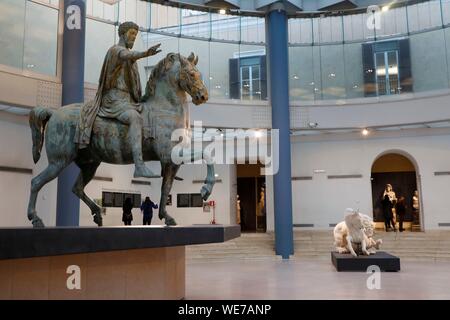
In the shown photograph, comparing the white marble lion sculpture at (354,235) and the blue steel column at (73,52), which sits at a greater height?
the blue steel column at (73,52)

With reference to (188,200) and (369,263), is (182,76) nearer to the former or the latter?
(369,263)

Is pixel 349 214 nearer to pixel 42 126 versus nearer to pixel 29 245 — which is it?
pixel 42 126

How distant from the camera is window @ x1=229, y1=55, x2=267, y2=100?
21406 millimetres

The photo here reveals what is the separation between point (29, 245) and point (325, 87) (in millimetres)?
18923

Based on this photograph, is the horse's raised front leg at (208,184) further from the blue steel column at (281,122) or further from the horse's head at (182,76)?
the blue steel column at (281,122)

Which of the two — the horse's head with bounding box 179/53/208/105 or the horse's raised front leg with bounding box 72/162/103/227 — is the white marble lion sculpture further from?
the horse's raised front leg with bounding box 72/162/103/227

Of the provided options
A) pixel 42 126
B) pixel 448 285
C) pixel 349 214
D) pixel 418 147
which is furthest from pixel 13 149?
pixel 418 147

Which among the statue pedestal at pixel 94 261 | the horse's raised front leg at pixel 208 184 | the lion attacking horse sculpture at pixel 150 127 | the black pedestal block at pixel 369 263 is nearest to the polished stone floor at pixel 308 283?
the black pedestal block at pixel 369 263

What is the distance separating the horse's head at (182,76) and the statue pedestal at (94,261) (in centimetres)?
182

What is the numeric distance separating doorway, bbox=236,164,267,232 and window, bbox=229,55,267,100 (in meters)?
8.06

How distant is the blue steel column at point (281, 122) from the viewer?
17812mm

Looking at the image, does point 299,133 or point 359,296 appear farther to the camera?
point 299,133

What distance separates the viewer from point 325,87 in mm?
21297

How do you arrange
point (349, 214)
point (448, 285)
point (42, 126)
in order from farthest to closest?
point (349, 214) → point (448, 285) → point (42, 126)
